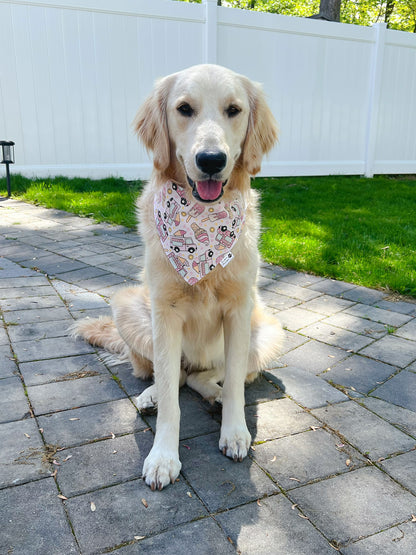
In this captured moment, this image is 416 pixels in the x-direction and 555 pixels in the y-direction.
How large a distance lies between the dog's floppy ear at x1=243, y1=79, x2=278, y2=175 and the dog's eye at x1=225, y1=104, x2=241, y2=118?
150 millimetres

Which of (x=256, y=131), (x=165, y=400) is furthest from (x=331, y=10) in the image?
(x=165, y=400)

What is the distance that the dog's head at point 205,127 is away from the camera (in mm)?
2037

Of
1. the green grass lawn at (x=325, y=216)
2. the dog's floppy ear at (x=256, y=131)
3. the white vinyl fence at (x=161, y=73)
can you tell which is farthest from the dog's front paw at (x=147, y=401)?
the white vinyl fence at (x=161, y=73)

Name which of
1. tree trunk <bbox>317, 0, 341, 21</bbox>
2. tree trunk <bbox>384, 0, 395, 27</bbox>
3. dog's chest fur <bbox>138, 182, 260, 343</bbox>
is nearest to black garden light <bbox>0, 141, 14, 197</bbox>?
dog's chest fur <bbox>138, 182, 260, 343</bbox>

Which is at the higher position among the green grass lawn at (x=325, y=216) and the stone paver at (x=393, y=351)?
the green grass lawn at (x=325, y=216)

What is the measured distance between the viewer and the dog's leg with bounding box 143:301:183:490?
1919 millimetres

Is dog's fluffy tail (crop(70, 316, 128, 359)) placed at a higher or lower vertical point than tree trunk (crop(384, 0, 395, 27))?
lower

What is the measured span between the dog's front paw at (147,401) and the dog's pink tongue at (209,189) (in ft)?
3.31

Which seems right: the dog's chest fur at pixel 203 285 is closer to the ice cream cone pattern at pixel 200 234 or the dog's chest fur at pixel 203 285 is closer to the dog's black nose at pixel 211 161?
the ice cream cone pattern at pixel 200 234

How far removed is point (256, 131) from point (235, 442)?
1.47 meters

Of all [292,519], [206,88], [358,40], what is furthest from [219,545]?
[358,40]

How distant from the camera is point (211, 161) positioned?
6.48ft

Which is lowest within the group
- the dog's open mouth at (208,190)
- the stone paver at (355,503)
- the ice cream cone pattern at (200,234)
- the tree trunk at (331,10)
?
the stone paver at (355,503)

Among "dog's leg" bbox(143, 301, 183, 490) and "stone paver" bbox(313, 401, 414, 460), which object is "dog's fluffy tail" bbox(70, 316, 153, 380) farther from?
"stone paver" bbox(313, 401, 414, 460)
